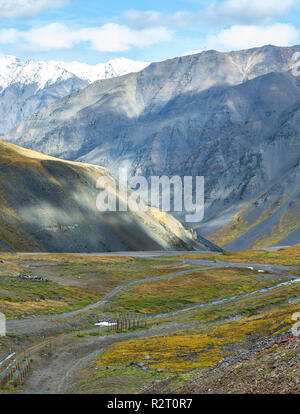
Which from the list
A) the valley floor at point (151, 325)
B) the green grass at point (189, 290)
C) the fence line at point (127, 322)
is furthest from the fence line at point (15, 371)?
the green grass at point (189, 290)

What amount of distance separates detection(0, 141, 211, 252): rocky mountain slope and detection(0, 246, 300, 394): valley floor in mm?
13370

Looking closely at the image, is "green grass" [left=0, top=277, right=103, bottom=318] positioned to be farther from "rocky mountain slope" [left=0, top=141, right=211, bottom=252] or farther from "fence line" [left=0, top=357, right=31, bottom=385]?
"rocky mountain slope" [left=0, top=141, right=211, bottom=252]

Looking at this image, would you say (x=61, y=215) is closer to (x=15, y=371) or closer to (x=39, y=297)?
(x=39, y=297)

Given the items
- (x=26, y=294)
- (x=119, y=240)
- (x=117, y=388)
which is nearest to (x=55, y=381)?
(x=117, y=388)

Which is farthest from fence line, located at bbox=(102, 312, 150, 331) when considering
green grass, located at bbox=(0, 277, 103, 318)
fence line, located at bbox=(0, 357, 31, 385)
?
fence line, located at bbox=(0, 357, 31, 385)

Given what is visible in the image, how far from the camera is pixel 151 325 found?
6856cm

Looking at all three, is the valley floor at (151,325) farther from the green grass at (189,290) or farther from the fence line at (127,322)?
the fence line at (127,322)

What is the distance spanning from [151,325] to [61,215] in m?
86.5

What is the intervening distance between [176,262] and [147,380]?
328 feet

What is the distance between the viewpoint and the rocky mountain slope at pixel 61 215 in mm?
141000

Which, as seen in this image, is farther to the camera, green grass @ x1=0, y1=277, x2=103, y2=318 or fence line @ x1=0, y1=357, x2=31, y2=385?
green grass @ x1=0, y1=277, x2=103, y2=318

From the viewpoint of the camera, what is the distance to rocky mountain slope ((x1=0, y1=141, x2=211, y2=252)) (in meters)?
141

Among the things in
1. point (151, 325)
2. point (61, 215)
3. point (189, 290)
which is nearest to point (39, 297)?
point (151, 325)

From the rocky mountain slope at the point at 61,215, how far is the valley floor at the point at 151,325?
1337 cm
